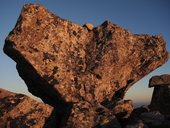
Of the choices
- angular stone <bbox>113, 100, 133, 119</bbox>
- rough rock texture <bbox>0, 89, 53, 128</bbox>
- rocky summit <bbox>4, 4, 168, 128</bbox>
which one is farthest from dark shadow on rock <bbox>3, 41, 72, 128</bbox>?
angular stone <bbox>113, 100, 133, 119</bbox>

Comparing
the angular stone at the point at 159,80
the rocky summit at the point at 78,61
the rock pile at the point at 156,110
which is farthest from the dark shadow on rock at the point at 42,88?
the angular stone at the point at 159,80

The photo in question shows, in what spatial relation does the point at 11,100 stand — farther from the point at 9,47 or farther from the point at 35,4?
the point at 35,4

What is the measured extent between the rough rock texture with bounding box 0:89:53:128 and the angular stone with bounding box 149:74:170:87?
14.1m

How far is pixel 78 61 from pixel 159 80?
38.4 ft

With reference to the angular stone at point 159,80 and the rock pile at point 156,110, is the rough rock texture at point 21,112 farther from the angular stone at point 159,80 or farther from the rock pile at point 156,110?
the angular stone at point 159,80

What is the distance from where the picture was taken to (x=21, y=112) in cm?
1895

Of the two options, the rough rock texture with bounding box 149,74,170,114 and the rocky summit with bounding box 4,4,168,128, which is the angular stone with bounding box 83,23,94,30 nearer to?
the rocky summit with bounding box 4,4,168,128

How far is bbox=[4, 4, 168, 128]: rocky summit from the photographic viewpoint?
783 inches

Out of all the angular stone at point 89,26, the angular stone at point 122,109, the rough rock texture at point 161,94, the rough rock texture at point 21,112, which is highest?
the angular stone at point 89,26

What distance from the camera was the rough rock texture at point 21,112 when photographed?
18.4m

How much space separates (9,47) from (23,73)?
10.4ft

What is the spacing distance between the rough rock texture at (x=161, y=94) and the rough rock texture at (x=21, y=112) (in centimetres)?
1112

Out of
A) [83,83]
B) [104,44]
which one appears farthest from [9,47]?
[104,44]

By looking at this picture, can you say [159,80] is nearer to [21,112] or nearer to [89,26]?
[89,26]
